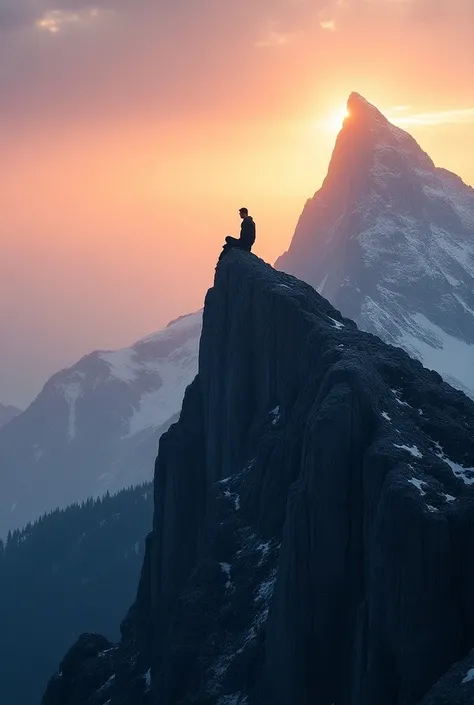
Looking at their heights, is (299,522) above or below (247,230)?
below

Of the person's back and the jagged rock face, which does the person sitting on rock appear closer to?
the person's back

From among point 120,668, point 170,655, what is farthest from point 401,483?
point 120,668

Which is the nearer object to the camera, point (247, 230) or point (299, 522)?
point (299, 522)

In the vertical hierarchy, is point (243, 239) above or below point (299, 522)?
above

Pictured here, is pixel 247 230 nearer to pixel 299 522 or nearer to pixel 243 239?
pixel 243 239

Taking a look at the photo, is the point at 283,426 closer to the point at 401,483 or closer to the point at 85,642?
the point at 401,483

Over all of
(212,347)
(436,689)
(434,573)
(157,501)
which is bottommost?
(436,689)

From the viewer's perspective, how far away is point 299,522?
91.4 metres

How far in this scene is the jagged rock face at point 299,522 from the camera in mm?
83062

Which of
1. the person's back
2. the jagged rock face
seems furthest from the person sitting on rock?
the jagged rock face

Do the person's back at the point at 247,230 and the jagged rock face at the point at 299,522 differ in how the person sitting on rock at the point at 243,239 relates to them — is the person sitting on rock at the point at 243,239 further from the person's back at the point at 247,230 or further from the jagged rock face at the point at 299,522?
the jagged rock face at the point at 299,522

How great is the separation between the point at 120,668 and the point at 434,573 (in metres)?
47.2

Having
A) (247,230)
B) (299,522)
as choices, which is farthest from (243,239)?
(299,522)

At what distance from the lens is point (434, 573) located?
82750 mm
